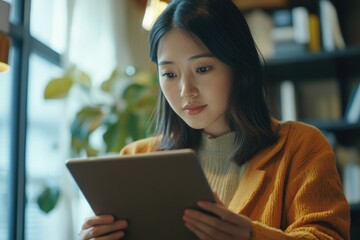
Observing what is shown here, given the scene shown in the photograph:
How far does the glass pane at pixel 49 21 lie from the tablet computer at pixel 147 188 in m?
1.72

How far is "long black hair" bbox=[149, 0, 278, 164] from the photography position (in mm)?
1315

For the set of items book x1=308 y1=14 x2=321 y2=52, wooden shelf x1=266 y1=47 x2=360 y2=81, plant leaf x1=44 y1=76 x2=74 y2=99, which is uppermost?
book x1=308 y1=14 x2=321 y2=52

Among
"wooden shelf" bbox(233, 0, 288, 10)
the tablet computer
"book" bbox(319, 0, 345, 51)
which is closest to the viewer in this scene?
the tablet computer

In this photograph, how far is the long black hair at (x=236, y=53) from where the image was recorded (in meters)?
1.32

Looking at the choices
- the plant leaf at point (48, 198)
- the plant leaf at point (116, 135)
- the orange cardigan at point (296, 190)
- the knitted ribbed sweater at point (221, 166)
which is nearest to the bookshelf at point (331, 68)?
the plant leaf at point (116, 135)

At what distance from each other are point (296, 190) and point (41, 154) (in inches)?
66.5

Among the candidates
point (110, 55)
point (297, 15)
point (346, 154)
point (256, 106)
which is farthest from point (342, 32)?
point (256, 106)

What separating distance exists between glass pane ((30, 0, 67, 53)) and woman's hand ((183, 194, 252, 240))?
185 cm

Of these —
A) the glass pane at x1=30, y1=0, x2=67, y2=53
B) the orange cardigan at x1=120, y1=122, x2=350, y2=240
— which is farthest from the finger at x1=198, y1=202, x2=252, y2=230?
the glass pane at x1=30, y1=0, x2=67, y2=53

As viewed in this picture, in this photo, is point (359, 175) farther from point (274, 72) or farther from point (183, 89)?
point (183, 89)

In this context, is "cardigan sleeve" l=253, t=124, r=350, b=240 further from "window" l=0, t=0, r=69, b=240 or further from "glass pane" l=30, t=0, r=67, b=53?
"glass pane" l=30, t=0, r=67, b=53

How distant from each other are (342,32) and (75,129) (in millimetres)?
1643

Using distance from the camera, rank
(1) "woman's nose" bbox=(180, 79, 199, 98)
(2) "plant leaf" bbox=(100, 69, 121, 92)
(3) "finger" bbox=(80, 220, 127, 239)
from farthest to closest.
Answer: (2) "plant leaf" bbox=(100, 69, 121, 92)
(1) "woman's nose" bbox=(180, 79, 199, 98)
(3) "finger" bbox=(80, 220, 127, 239)

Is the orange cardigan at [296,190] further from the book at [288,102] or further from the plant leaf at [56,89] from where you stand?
the book at [288,102]
